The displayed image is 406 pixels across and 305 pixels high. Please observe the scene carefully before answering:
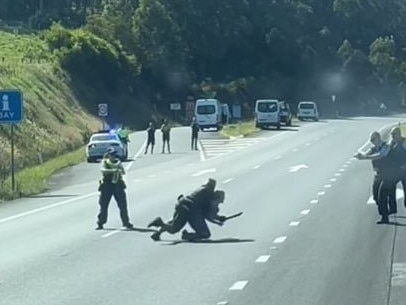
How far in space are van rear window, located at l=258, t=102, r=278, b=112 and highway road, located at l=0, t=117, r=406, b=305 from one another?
44259mm

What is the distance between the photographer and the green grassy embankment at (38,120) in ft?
149

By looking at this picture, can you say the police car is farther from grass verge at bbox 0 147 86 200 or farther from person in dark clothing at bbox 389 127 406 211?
person in dark clothing at bbox 389 127 406 211

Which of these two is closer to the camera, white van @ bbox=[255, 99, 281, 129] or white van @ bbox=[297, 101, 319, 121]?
white van @ bbox=[255, 99, 281, 129]

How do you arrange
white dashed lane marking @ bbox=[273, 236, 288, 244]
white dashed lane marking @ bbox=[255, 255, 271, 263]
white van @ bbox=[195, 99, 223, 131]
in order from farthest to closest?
white van @ bbox=[195, 99, 223, 131]
white dashed lane marking @ bbox=[273, 236, 288, 244]
white dashed lane marking @ bbox=[255, 255, 271, 263]

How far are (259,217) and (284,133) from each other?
173 ft

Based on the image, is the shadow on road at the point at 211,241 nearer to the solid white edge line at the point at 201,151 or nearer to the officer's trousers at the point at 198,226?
the officer's trousers at the point at 198,226

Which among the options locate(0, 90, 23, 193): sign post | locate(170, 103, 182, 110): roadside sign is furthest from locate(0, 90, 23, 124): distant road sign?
locate(170, 103, 182, 110): roadside sign

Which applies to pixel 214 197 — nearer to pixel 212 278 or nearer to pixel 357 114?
pixel 212 278

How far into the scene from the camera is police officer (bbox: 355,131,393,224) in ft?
71.6

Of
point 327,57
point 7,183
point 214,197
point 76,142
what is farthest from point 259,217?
point 327,57

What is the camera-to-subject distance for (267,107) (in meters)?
82.1

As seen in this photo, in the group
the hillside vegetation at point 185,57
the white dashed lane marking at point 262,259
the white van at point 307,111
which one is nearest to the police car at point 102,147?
the hillside vegetation at point 185,57

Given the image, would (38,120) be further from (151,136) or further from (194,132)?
(194,132)

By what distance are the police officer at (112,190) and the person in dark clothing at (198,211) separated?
2538mm
